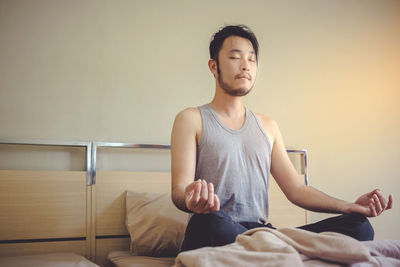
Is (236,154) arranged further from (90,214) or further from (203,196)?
(90,214)

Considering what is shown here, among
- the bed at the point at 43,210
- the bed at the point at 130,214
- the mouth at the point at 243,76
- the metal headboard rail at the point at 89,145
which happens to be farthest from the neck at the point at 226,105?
the bed at the point at 43,210

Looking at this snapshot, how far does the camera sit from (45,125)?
88.4 inches

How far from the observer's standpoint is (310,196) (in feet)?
5.28

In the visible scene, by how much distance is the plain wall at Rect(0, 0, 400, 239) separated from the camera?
2.28 m

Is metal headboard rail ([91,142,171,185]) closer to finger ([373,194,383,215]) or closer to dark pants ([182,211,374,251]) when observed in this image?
dark pants ([182,211,374,251])

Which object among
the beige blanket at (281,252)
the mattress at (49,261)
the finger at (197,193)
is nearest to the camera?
the beige blanket at (281,252)

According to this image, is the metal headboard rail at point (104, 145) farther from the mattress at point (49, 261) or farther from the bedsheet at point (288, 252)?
the bedsheet at point (288, 252)

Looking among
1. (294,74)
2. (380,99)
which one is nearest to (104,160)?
(294,74)

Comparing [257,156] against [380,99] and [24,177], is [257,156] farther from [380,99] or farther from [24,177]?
[380,99]

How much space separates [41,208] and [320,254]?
5.33ft

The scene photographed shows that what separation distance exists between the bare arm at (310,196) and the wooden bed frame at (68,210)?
78 cm

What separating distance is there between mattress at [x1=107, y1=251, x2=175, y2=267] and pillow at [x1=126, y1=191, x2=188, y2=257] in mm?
71

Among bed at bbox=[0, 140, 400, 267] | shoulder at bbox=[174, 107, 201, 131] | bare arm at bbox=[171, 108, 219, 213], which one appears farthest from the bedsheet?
bed at bbox=[0, 140, 400, 267]

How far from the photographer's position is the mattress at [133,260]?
1.71m
